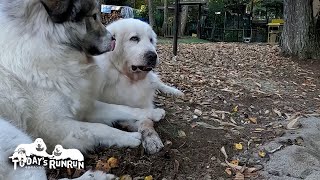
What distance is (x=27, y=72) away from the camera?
2420mm

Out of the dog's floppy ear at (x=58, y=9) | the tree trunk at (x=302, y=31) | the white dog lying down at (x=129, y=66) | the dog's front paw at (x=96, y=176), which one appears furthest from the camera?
the tree trunk at (x=302, y=31)

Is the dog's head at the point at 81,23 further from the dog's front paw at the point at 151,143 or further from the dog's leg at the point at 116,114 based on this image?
the dog's front paw at the point at 151,143

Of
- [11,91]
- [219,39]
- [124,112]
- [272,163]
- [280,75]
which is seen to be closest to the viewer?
[11,91]

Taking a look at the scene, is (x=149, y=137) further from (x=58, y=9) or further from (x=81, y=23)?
(x=58, y=9)

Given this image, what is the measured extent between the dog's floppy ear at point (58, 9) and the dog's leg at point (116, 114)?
819 millimetres

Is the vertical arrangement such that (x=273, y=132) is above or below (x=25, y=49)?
below

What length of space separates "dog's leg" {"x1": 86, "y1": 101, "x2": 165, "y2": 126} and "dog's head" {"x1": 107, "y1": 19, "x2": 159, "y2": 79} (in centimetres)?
42

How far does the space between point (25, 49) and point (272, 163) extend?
6.09 feet

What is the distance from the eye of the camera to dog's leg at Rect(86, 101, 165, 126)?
303 cm

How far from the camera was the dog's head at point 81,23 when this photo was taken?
2.46 metres

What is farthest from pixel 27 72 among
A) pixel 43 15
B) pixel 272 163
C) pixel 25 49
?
pixel 272 163

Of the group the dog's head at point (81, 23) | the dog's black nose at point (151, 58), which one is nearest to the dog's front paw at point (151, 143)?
the dog's head at point (81, 23)

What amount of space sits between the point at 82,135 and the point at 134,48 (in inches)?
45.0

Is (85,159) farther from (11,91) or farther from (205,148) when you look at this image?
(205,148)
